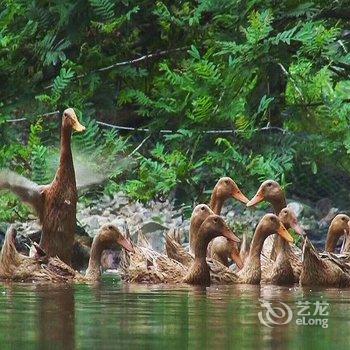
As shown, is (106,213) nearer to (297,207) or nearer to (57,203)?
(297,207)

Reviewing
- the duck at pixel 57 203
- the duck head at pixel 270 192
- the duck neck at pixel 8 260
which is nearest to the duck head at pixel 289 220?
the duck head at pixel 270 192

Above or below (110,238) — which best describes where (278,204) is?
above

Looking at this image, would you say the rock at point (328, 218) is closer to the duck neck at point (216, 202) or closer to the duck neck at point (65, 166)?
the duck neck at point (216, 202)

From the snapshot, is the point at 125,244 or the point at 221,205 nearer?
the point at 125,244

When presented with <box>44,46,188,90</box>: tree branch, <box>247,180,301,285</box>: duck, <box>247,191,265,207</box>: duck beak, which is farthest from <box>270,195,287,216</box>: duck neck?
<box>44,46,188,90</box>: tree branch

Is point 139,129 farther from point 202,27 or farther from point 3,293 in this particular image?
point 3,293

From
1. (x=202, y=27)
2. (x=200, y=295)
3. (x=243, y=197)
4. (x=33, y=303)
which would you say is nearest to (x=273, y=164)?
(x=243, y=197)

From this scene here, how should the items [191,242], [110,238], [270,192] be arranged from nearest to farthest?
[110,238] < [191,242] < [270,192]

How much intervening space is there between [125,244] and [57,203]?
78 cm

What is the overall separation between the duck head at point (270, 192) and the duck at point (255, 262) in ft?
4.05

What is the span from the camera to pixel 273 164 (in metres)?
18.4

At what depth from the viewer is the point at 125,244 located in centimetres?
1634

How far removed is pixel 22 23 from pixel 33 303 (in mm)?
8459

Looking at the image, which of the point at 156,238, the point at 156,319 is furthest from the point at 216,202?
the point at 156,319
